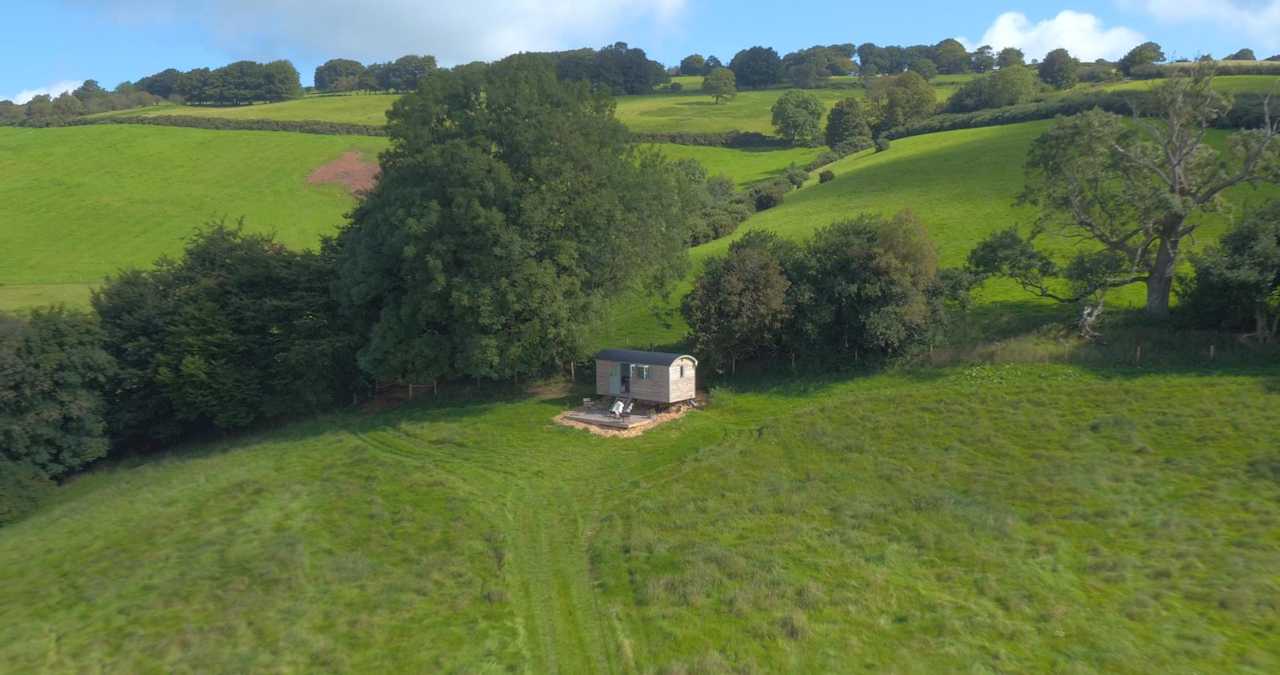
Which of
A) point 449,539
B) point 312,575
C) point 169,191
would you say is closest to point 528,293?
point 449,539

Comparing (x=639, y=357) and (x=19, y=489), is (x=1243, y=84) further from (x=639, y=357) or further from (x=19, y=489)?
(x=19, y=489)

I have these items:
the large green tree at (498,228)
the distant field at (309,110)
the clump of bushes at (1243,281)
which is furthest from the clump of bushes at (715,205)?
the distant field at (309,110)

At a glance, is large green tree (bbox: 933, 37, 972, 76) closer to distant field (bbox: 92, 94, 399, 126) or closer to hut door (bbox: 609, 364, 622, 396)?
distant field (bbox: 92, 94, 399, 126)

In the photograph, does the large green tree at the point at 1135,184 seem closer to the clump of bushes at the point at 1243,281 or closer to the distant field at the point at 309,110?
the clump of bushes at the point at 1243,281

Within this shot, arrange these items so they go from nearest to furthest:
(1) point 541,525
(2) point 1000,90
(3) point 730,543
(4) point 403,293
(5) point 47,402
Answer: (3) point 730,543
(1) point 541,525
(5) point 47,402
(4) point 403,293
(2) point 1000,90

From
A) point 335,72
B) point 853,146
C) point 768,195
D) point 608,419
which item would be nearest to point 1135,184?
point 608,419

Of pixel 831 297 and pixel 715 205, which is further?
pixel 715 205
